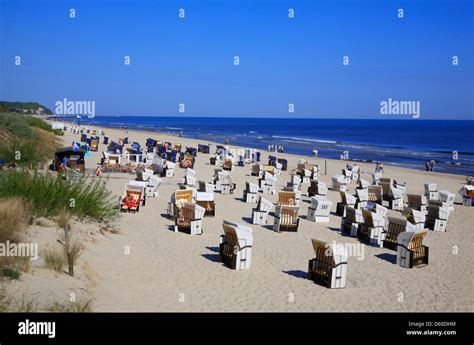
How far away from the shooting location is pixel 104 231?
A: 1154cm

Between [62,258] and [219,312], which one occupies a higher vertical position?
[62,258]

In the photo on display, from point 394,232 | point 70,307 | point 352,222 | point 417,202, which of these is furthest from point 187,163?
point 70,307

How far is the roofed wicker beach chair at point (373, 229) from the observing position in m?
12.6

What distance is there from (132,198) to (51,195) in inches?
153

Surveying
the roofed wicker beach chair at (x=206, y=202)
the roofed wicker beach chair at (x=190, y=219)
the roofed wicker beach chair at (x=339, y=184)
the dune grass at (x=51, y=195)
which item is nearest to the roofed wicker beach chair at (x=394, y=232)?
the roofed wicker beach chair at (x=190, y=219)

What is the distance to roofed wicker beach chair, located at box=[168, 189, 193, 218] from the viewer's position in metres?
13.9

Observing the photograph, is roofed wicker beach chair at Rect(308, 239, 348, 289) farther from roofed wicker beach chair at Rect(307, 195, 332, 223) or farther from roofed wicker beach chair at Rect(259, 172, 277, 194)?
roofed wicker beach chair at Rect(259, 172, 277, 194)

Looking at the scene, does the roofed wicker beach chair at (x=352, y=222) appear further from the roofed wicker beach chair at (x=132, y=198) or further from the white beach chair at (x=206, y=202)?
the roofed wicker beach chair at (x=132, y=198)

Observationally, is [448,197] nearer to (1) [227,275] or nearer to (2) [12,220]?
(1) [227,275]

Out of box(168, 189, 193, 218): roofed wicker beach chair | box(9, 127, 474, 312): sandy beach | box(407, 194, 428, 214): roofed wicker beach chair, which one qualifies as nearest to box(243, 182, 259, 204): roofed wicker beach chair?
box(9, 127, 474, 312): sandy beach

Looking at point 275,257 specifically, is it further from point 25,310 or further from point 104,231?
point 25,310

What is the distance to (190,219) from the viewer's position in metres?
12.8
